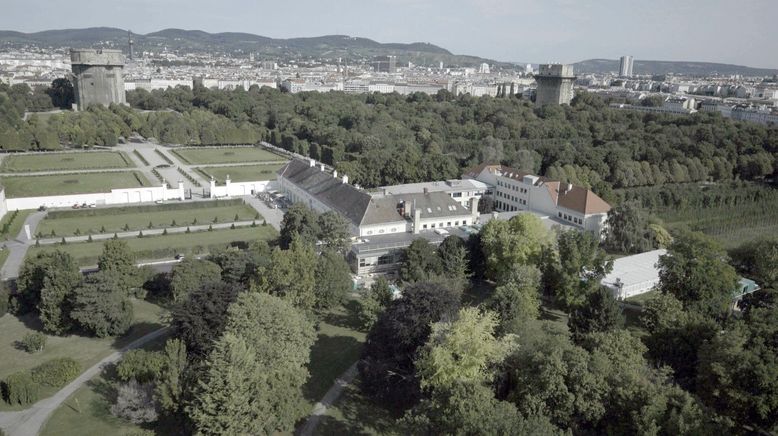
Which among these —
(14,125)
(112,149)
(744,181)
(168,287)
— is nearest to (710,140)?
(744,181)

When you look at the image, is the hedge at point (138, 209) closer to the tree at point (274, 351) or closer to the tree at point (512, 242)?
the tree at point (512, 242)

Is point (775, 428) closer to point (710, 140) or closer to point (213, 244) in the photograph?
point (213, 244)

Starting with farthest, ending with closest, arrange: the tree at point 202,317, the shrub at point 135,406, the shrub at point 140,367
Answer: the tree at point 202,317 < the shrub at point 140,367 < the shrub at point 135,406

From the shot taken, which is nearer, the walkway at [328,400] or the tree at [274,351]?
the tree at [274,351]

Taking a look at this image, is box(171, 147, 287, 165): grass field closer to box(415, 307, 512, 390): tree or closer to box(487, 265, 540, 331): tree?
box(487, 265, 540, 331): tree

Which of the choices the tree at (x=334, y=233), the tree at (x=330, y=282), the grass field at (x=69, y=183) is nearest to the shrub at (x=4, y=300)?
the tree at (x=330, y=282)
